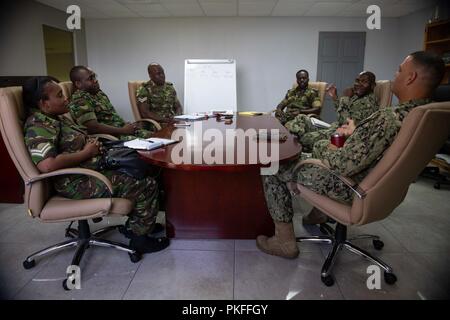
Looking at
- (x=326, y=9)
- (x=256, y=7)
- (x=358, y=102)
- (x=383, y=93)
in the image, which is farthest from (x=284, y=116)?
(x=326, y=9)

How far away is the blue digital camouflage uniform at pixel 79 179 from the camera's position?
1.55 m

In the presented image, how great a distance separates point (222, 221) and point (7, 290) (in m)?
1.29

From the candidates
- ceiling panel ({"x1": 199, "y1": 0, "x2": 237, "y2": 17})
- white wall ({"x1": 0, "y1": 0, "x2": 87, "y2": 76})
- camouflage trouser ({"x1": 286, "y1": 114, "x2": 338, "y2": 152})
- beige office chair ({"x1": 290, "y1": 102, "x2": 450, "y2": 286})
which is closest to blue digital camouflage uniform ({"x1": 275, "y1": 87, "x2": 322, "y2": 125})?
camouflage trouser ({"x1": 286, "y1": 114, "x2": 338, "y2": 152})

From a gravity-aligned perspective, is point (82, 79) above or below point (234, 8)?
below

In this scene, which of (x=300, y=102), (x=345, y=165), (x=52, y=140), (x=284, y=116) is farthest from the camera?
(x=300, y=102)

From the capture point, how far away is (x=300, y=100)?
4.03 meters

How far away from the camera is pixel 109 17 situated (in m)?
5.69

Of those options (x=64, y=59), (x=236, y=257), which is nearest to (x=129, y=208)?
(x=236, y=257)

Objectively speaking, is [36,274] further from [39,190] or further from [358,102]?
[358,102]

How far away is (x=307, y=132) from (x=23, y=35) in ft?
14.4

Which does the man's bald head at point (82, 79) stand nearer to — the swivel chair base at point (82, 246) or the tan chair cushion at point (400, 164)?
the swivel chair base at point (82, 246)

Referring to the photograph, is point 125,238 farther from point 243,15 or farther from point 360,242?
point 243,15

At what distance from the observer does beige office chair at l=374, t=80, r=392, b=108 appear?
2928mm

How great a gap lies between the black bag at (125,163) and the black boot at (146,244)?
456 millimetres
